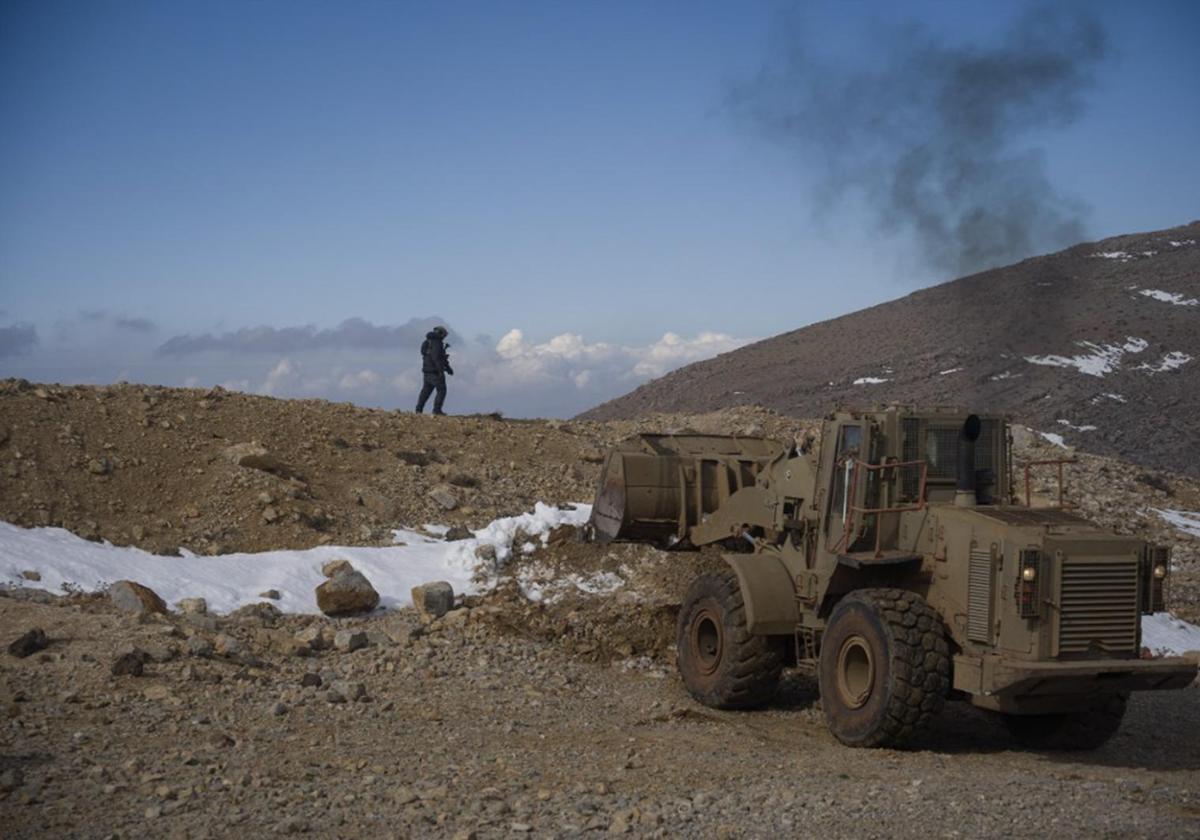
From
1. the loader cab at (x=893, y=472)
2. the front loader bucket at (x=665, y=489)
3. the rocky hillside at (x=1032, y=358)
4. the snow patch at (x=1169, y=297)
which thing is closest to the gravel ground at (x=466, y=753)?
the front loader bucket at (x=665, y=489)

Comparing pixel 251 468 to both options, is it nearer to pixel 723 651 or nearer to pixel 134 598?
pixel 134 598

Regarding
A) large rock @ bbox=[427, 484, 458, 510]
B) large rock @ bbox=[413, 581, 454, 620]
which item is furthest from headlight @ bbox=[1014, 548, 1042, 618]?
large rock @ bbox=[427, 484, 458, 510]

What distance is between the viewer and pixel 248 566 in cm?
1327

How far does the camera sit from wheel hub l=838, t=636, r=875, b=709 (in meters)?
9.16

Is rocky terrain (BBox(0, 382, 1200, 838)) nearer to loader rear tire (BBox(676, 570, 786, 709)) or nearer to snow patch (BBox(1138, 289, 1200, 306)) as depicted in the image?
loader rear tire (BBox(676, 570, 786, 709))

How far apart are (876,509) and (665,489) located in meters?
3.27

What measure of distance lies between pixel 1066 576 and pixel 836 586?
194 cm

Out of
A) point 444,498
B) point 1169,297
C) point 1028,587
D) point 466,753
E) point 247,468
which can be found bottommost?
point 466,753

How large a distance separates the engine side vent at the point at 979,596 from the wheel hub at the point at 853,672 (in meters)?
0.82

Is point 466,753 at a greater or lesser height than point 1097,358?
lesser

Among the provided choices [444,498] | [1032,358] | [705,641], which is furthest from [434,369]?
[1032,358]

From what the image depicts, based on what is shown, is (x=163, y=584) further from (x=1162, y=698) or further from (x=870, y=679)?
(x=1162, y=698)

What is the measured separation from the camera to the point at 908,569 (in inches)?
372

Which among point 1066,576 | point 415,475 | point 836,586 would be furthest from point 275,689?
point 415,475
